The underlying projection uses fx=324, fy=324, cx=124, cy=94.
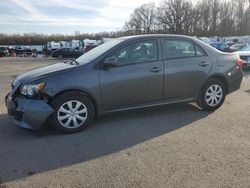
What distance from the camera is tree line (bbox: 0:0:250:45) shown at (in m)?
75.4

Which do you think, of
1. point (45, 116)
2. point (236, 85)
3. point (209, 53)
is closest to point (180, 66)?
point (209, 53)

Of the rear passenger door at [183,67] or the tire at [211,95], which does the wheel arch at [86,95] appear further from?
the tire at [211,95]

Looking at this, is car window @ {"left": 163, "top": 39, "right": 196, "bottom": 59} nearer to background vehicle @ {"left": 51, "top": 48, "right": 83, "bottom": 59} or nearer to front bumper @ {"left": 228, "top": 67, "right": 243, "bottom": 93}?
front bumper @ {"left": 228, "top": 67, "right": 243, "bottom": 93}

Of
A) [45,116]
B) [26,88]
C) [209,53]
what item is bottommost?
[45,116]

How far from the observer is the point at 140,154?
445cm

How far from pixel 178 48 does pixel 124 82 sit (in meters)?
1.42

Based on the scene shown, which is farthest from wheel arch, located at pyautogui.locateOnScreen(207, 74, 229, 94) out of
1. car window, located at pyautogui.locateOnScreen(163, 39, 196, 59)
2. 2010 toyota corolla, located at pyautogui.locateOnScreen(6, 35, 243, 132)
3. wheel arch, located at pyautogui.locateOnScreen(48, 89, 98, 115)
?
wheel arch, located at pyautogui.locateOnScreen(48, 89, 98, 115)

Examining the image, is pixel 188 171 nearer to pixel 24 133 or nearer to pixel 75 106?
pixel 75 106

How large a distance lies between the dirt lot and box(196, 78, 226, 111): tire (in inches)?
10.1

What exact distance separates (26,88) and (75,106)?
0.85 meters

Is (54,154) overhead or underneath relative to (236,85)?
underneath

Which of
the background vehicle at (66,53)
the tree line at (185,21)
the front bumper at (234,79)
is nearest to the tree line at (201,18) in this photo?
the tree line at (185,21)

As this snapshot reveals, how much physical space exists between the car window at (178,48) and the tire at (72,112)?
187cm

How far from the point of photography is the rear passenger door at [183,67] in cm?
621
